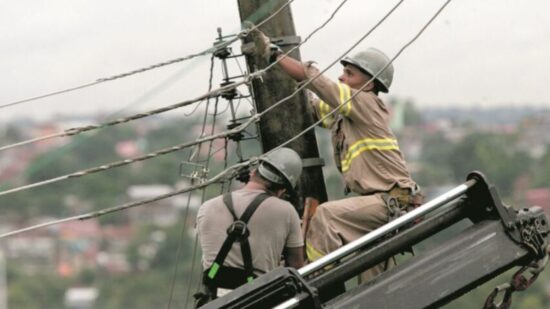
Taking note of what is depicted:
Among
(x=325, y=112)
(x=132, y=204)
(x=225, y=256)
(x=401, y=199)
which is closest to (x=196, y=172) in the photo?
(x=325, y=112)

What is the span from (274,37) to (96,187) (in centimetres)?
Result: 6660

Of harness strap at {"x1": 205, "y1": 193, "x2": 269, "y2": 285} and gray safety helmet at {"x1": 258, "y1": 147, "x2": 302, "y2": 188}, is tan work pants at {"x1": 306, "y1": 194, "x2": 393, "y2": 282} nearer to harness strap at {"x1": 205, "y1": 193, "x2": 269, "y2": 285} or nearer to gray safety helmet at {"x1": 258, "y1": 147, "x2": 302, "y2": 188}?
gray safety helmet at {"x1": 258, "y1": 147, "x2": 302, "y2": 188}

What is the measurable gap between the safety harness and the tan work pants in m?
0.75

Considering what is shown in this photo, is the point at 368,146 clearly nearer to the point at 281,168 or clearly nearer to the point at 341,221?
the point at 341,221

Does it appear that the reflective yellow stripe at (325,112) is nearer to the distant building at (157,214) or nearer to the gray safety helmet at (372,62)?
the gray safety helmet at (372,62)

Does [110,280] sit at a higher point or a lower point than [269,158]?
lower

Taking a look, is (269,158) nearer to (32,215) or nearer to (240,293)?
(240,293)

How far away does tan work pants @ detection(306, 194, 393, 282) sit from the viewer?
41.3 ft

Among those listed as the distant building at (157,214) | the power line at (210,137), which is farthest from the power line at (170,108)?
the distant building at (157,214)

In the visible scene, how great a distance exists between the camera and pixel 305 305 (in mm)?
9898

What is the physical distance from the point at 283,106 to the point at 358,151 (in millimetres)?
648

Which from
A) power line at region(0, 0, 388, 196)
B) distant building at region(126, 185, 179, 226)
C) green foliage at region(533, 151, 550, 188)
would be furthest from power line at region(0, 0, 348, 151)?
distant building at region(126, 185, 179, 226)

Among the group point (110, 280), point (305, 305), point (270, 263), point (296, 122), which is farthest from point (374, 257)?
point (110, 280)

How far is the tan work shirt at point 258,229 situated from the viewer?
1191 centimetres
